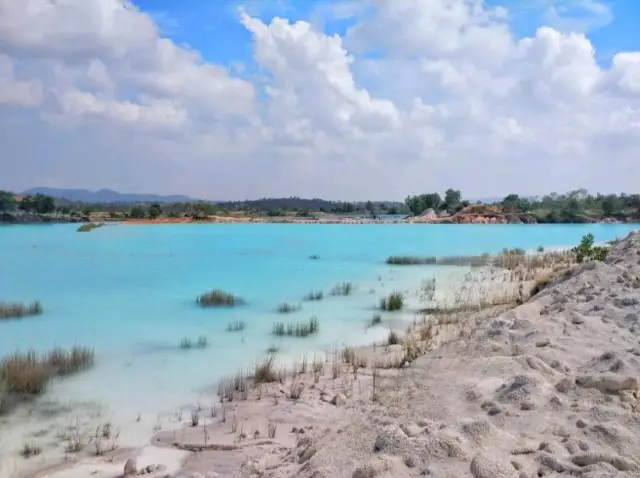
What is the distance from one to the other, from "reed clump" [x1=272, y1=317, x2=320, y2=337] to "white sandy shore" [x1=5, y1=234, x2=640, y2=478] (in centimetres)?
215

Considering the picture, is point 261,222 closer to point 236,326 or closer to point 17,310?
point 17,310

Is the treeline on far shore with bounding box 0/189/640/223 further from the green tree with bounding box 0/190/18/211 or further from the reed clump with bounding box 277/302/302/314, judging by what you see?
the reed clump with bounding box 277/302/302/314

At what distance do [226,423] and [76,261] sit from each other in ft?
66.0

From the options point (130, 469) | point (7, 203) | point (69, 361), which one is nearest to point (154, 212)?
point (7, 203)

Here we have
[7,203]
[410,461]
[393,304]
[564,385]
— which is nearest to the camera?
[410,461]

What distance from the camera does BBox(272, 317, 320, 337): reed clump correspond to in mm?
9305

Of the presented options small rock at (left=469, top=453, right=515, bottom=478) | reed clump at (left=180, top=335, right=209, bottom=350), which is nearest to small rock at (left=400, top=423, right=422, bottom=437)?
small rock at (left=469, top=453, right=515, bottom=478)

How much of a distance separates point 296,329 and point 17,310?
622 centimetres

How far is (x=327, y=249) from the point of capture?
30.7m

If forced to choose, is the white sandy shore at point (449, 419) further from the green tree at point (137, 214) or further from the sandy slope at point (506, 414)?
the green tree at point (137, 214)

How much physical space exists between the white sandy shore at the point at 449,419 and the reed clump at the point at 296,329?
215cm

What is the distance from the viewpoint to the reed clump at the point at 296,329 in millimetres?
9305

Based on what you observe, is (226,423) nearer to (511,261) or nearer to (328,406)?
(328,406)

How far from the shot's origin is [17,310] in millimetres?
11469
